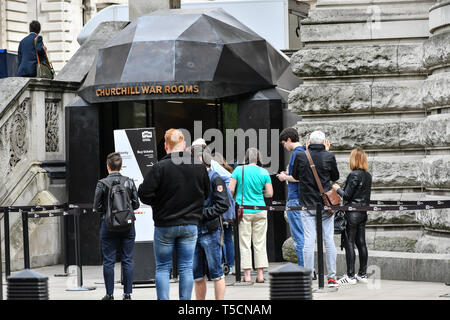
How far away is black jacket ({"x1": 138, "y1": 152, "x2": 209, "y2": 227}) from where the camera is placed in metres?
10.4

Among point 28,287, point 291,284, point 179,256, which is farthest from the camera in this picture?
point 179,256

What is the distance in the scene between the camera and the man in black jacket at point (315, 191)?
12.7 metres

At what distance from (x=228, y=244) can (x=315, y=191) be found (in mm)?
2319

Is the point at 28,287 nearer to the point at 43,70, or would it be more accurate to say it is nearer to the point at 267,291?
the point at 267,291

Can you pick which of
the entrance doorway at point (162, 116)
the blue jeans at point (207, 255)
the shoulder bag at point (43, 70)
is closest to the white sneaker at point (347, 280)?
the blue jeans at point (207, 255)

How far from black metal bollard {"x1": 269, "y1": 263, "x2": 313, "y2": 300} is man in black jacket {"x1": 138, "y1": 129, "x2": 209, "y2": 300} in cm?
223

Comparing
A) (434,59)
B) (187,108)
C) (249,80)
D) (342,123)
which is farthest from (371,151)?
(187,108)

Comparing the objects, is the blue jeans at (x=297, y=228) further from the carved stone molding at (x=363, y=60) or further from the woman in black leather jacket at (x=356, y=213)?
the carved stone molding at (x=363, y=60)

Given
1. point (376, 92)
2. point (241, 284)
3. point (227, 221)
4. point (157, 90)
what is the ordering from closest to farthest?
point (241, 284), point (227, 221), point (376, 92), point (157, 90)

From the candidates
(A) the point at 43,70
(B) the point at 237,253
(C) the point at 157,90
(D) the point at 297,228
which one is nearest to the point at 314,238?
(D) the point at 297,228

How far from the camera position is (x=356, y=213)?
13.3 meters

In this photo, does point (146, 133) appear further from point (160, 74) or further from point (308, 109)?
point (160, 74)

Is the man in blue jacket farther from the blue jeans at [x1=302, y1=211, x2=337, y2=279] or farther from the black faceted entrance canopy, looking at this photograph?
the blue jeans at [x1=302, y1=211, x2=337, y2=279]

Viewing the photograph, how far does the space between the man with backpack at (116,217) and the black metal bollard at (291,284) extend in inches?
168
